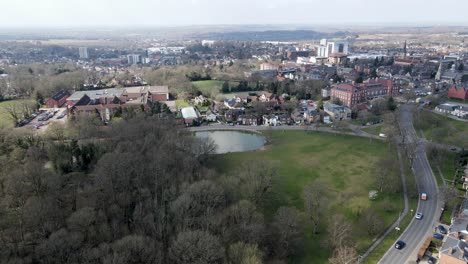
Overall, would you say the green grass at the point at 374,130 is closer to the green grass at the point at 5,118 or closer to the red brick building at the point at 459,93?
the red brick building at the point at 459,93

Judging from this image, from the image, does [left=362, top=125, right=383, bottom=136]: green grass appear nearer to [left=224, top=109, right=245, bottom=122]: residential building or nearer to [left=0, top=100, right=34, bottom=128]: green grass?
[left=224, top=109, right=245, bottom=122]: residential building

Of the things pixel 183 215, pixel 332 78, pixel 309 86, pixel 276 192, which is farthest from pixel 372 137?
pixel 332 78

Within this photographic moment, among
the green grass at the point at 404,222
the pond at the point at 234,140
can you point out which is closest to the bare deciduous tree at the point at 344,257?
the green grass at the point at 404,222

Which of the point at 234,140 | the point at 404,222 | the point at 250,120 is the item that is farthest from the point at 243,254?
the point at 250,120

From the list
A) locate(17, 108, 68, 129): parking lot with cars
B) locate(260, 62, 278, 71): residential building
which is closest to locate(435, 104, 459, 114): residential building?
locate(260, 62, 278, 71): residential building

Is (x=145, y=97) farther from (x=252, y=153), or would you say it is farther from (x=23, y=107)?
(x=252, y=153)

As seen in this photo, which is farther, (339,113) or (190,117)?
(339,113)

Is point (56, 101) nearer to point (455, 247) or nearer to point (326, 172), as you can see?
point (326, 172)
